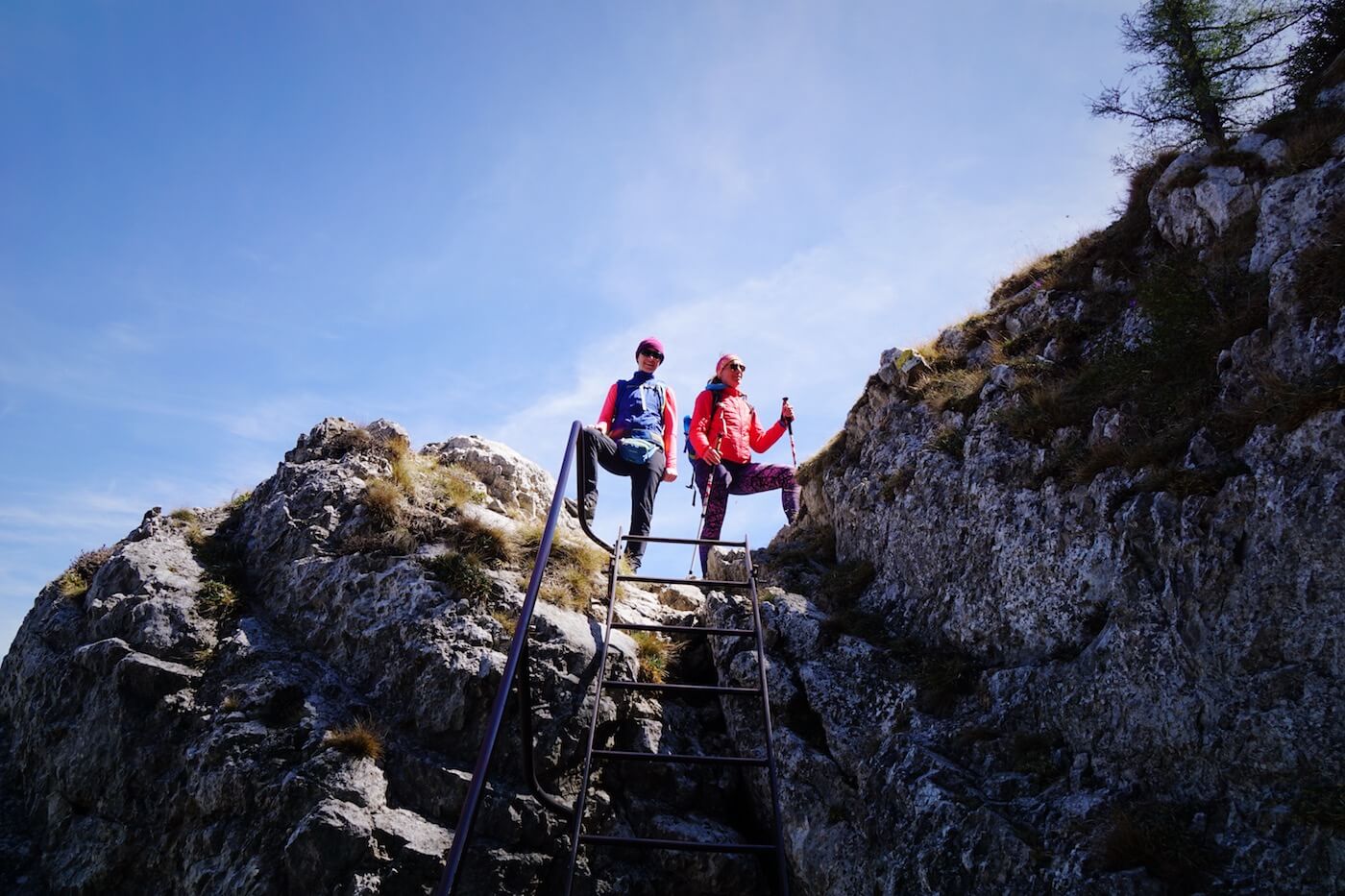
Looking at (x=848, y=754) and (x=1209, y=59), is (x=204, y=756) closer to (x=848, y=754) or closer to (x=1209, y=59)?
(x=848, y=754)

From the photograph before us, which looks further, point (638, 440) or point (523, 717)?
point (638, 440)

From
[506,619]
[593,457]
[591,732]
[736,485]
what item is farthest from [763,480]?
[591,732]

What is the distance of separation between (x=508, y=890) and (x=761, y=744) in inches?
98.1

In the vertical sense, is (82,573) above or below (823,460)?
below


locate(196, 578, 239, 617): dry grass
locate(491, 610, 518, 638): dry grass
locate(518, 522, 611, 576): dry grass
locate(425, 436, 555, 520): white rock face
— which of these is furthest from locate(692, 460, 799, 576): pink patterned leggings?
locate(196, 578, 239, 617): dry grass

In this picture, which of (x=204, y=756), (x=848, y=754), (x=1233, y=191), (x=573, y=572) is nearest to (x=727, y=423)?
(x=573, y=572)

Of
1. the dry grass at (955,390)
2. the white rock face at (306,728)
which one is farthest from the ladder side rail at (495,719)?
the dry grass at (955,390)

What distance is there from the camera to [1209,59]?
1385 cm

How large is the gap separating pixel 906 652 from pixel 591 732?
321 cm

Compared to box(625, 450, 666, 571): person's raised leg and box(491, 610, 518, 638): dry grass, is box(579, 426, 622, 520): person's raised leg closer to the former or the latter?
box(625, 450, 666, 571): person's raised leg

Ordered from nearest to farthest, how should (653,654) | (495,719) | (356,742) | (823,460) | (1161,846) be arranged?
(495,719)
(1161,846)
(356,742)
(653,654)
(823,460)

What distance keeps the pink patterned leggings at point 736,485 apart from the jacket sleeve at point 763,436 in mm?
487

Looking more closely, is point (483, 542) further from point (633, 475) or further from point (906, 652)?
point (906, 652)

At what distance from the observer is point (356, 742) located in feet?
22.7
